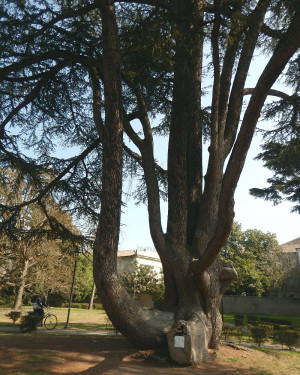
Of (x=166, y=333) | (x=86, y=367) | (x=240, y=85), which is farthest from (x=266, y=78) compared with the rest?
(x=86, y=367)

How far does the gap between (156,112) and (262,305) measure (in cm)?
2449

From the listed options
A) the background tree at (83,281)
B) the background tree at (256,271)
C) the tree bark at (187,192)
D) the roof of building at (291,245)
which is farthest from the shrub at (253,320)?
the roof of building at (291,245)

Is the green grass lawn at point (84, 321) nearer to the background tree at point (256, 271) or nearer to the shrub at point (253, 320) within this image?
the shrub at point (253, 320)

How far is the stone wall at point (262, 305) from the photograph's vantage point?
1137 inches

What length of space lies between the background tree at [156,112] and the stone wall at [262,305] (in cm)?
2342

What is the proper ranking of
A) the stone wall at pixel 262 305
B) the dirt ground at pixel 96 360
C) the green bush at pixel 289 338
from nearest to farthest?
the dirt ground at pixel 96 360, the green bush at pixel 289 338, the stone wall at pixel 262 305

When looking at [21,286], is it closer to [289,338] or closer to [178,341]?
[289,338]

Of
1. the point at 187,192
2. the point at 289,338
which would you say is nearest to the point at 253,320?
the point at 289,338

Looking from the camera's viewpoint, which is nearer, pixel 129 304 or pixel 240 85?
pixel 129 304

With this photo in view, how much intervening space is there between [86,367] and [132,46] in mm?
6583

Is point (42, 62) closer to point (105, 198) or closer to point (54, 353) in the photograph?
point (105, 198)

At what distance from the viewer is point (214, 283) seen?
7340mm

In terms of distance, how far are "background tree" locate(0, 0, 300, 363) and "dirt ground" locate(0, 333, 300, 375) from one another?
0.94 ft

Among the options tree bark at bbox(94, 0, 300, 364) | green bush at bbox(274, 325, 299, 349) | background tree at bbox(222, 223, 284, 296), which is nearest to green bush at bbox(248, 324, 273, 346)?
green bush at bbox(274, 325, 299, 349)
